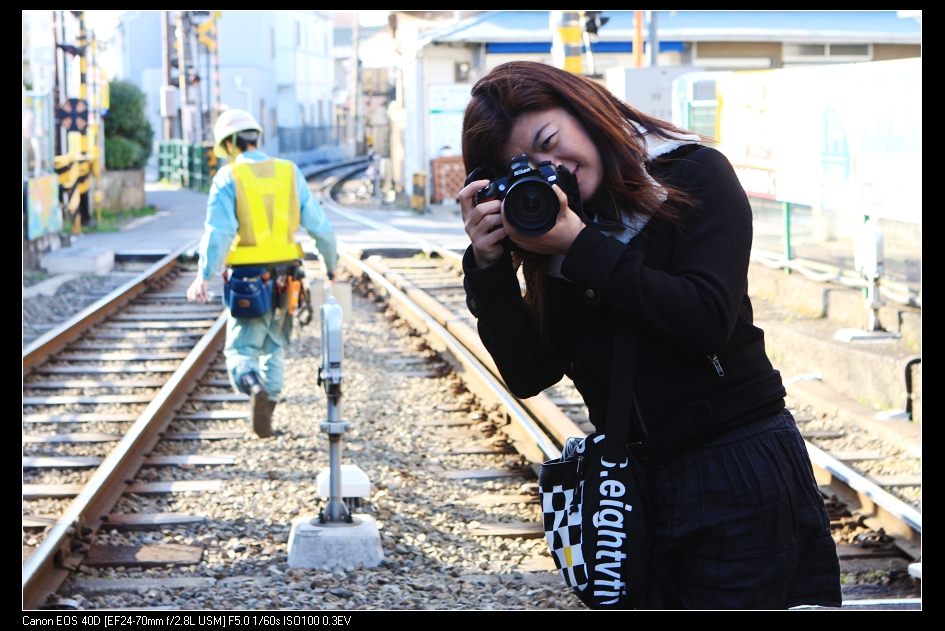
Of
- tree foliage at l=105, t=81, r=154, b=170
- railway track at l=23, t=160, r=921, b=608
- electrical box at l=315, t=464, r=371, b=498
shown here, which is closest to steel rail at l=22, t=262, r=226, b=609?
railway track at l=23, t=160, r=921, b=608

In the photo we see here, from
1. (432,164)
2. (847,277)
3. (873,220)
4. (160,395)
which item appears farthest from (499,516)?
(432,164)

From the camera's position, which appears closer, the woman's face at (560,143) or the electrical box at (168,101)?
the woman's face at (560,143)

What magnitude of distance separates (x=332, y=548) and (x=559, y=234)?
3004 mm

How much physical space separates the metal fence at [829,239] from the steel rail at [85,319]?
650 cm

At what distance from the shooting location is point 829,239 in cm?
984

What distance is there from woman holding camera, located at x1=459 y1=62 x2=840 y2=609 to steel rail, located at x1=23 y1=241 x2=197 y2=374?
745 centimetres

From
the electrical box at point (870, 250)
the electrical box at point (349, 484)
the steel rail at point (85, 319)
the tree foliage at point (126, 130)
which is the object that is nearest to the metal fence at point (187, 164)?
the tree foliage at point (126, 130)

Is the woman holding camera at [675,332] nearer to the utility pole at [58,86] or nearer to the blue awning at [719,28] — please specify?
the utility pole at [58,86]

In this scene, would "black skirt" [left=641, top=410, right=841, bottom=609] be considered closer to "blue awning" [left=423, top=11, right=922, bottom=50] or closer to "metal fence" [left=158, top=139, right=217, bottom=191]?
"blue awning" [left=423, top=11, right=922, bottom=50]

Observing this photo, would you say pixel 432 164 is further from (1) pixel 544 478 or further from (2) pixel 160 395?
(1) pixel 544 478

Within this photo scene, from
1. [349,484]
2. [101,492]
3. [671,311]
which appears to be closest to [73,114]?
[101,492]

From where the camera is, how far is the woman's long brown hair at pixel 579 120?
78.8 inches

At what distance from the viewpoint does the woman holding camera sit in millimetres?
1971

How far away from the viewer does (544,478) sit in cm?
217
